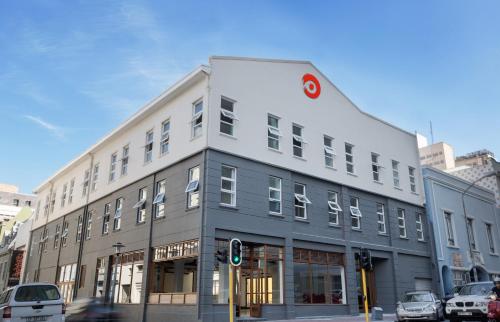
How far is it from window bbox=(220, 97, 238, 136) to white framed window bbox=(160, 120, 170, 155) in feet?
12.7

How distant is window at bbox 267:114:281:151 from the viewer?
2237cm

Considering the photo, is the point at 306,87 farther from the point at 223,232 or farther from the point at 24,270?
the point at 24,270

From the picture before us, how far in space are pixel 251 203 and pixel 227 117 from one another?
424 cm

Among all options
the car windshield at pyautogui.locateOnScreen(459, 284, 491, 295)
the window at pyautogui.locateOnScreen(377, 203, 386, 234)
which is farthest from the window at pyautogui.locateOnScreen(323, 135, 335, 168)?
the car windshield at pyautogui.locateOnScreen(459, 284, 491, 295)

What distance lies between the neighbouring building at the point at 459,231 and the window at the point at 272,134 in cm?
1513

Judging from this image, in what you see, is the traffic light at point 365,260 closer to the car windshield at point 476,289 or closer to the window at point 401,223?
the car windshield at point 476,289

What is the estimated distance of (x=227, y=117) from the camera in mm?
20688

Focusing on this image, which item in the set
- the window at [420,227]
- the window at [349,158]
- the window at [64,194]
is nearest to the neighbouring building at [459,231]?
the window at [420,227]

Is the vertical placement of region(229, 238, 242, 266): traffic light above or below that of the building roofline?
below

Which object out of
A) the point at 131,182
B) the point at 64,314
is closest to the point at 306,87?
the point at 131,182

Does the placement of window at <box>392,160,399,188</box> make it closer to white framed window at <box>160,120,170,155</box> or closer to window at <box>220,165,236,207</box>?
window at <box>220,165,236,207</box>

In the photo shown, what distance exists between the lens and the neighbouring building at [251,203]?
19.6 meters

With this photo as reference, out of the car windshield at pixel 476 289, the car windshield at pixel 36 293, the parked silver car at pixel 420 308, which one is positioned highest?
the car windshield at pixel 476 289

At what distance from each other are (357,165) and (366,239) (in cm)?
459
